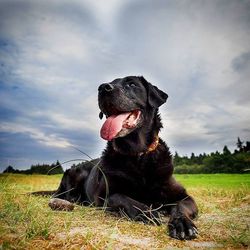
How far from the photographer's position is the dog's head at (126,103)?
4.95m

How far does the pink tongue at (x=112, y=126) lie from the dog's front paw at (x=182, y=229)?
164cm

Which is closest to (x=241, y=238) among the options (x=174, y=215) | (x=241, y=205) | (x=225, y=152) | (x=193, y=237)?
(x=193, y=237)

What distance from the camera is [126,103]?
5.14 meters

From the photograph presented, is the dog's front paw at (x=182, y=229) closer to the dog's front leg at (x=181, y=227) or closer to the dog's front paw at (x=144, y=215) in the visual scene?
the dog's front leg at (x=181, y=227)

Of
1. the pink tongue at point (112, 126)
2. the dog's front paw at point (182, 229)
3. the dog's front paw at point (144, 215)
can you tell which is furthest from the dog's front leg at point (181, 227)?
the pink tongue at point (112, 126)

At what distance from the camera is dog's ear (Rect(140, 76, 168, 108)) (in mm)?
5531

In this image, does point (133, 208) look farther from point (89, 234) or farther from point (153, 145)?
point (89, 234)

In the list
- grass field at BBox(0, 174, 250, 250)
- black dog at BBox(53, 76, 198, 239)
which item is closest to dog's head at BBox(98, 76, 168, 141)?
black dog at BBox(53, 76, 198, 239)

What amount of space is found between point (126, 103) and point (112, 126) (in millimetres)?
471

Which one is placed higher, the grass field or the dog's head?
the dog's head

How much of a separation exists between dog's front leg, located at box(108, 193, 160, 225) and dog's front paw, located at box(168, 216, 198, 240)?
0.34m

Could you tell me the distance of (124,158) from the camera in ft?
16.9

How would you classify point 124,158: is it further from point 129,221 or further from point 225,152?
point 225,152

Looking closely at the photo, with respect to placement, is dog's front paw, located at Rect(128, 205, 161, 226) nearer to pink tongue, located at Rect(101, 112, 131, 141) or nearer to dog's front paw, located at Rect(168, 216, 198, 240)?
dog's front paw, located at Rect(168, 216, 198, 240)
